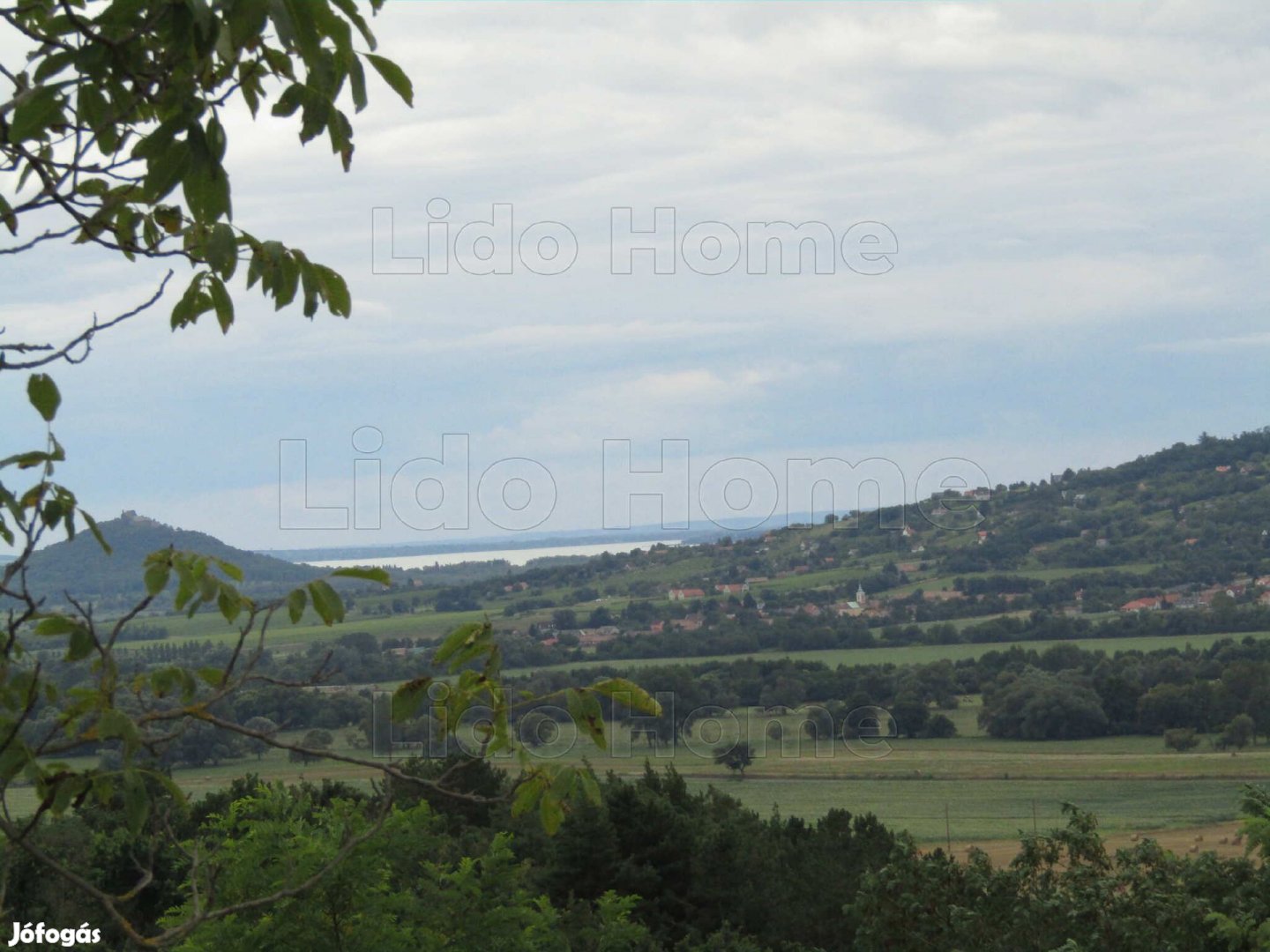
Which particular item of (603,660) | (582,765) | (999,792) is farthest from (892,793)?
(582,765)

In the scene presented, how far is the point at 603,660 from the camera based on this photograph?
189 ft

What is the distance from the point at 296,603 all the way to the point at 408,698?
0.25 meters

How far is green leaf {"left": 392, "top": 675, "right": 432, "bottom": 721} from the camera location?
7.05 feet

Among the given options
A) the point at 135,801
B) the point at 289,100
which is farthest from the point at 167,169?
the point at 135,801

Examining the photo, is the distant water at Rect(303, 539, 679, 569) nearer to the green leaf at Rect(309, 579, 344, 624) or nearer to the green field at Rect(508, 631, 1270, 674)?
the green field at Rect(508, 631, 1270, 674)

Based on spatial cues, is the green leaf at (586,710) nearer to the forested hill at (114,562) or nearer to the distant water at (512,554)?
the forested hill at (114,562)

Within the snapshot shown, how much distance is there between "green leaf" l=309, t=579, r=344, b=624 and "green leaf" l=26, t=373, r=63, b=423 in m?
0.57

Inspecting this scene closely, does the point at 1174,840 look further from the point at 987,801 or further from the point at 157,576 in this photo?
the point at 157,576

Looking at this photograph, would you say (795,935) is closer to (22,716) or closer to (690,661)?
(22,716)

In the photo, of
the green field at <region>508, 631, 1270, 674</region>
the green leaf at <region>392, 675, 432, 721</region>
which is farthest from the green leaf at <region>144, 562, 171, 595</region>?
the green field at <region>508, 631, 1270, 674</region>

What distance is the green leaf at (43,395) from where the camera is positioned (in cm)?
218

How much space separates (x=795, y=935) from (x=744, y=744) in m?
28.2

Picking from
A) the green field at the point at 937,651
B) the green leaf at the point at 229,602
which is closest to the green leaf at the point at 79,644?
the green leaf at the point at 229,602

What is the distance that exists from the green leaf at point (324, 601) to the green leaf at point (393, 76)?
30.0 inches
